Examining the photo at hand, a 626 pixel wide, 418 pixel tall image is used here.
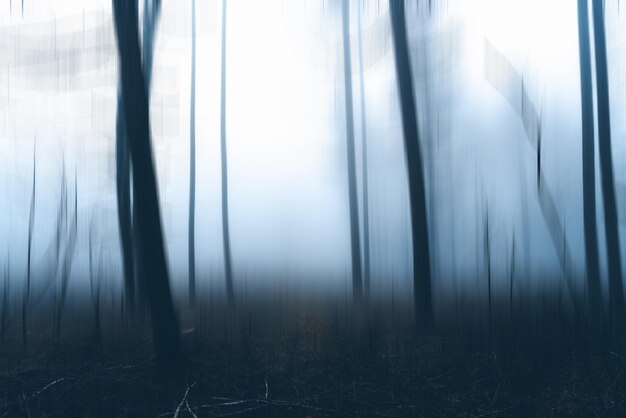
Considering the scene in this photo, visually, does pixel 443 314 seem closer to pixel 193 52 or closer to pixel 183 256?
pixel 183 256

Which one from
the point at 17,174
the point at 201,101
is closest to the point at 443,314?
the point at 201,101

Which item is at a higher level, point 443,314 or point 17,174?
point 17,174

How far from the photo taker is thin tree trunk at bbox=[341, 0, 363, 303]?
3133 millimetres

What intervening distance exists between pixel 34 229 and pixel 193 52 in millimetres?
1727

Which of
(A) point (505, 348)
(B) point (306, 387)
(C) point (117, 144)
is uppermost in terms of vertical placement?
(C) point (117, 144)

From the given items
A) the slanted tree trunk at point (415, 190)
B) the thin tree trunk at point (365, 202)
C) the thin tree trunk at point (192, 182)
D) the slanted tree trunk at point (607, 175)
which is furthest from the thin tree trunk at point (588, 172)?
the thin tree trunk at point (192, 182)

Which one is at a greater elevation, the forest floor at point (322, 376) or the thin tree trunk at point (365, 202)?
the thin tree trunk at point (365, 202)

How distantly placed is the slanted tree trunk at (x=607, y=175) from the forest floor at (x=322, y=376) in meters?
0.36

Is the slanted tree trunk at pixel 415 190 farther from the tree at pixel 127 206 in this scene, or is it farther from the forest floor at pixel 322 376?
the tree at pixel 127 206

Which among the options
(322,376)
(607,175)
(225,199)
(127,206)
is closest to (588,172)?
(607,175)

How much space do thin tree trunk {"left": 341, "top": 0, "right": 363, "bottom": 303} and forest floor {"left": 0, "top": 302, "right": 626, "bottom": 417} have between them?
1.11 ft

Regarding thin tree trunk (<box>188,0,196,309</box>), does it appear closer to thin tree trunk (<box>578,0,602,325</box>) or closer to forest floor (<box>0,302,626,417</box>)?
forest floor (<box>0,302,626,417</box>)

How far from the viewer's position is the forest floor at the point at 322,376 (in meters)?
3.08

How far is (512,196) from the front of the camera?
3117 mm
